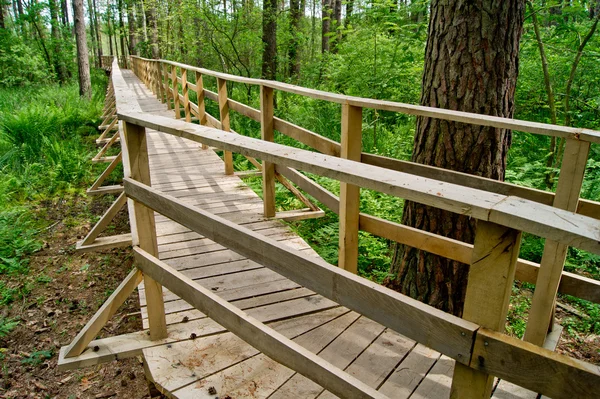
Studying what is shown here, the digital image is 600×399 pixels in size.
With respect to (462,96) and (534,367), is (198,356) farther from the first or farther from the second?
(462,96)

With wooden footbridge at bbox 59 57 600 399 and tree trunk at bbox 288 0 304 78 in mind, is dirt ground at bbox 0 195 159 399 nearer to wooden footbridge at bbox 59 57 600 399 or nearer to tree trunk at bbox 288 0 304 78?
wooden footbridge at bbox 59 57 600 399

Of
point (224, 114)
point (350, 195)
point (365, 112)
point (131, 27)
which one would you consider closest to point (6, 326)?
point (224, 114)

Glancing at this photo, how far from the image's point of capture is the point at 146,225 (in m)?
2.84

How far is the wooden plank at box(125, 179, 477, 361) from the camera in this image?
143 cm

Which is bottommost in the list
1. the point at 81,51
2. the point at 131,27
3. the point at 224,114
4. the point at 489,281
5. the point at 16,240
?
the point at 16,240

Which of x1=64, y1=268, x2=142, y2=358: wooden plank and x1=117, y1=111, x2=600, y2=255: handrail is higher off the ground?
x1=117, y1=111, x2=600, y2=255: handrail

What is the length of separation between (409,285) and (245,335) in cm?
179

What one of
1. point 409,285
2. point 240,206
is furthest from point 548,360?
point 240,206

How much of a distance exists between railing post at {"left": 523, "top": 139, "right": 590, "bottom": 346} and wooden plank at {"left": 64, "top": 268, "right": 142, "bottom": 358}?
2.34 metres

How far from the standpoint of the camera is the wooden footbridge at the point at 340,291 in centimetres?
131

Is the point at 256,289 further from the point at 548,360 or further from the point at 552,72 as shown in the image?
the point at 552,72

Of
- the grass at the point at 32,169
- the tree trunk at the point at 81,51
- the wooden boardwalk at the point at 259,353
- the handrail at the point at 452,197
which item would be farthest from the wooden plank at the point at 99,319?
the tree trunk at the point at 81,51

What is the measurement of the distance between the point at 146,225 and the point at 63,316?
2.97 meters

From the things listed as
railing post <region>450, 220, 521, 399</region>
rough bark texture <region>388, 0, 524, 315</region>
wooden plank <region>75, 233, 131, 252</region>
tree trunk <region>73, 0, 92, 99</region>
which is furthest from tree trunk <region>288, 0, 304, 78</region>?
railing post <region>450, 220, 521, 399</region>
